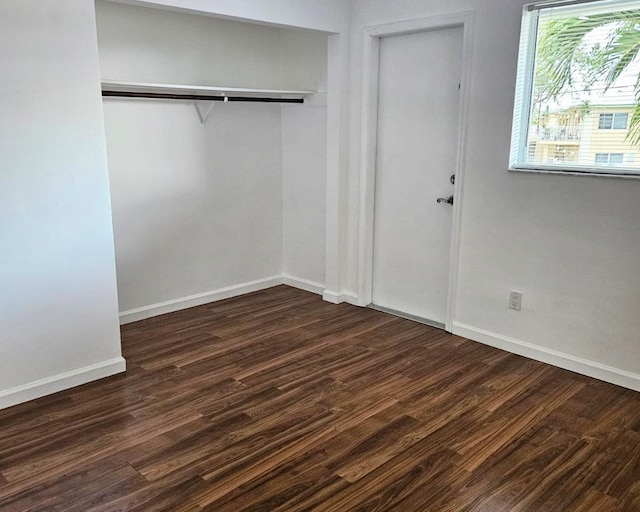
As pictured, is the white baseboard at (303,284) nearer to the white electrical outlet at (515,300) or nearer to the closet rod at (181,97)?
the closet rod at (181,97)

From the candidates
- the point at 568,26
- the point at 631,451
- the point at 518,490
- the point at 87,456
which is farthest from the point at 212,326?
the point at 568,26

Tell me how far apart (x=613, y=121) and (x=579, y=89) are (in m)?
0.26

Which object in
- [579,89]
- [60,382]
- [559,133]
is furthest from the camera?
[559,133]

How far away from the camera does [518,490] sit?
229 centimetres

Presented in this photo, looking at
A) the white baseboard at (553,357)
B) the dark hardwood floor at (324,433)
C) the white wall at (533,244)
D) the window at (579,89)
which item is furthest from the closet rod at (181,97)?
the white baseboard at (553,357)

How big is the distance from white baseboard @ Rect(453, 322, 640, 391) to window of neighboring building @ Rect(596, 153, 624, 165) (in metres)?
1.11

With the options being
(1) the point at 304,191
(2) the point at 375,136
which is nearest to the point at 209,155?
(1) the point at 304,191

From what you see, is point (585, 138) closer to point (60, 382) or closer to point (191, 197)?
point (191, 197)

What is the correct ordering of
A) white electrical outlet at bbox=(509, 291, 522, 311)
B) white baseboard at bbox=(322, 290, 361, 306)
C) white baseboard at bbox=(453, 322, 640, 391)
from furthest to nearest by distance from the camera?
white baseboard at bbox=(322, 290, 361, 306)
white electrical outlet at bbox=(509, 291, 522, 311)
white baseboard at bbox=(453, 322, 640, 391)

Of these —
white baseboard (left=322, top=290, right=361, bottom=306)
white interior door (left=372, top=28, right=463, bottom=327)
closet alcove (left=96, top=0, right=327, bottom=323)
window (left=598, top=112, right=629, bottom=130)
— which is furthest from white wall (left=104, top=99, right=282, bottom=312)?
window (left=598, top=112, right=629, bottom=130)

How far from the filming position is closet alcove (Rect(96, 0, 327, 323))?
12.8ft

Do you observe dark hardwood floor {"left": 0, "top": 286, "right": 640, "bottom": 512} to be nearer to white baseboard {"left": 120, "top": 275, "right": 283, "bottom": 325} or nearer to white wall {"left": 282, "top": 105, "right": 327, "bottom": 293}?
white baseboard {"left": 120, "top": 275, "right": 283, "bottom": 325}

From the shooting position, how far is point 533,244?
11.2 feet

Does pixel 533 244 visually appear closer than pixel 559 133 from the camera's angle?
No
